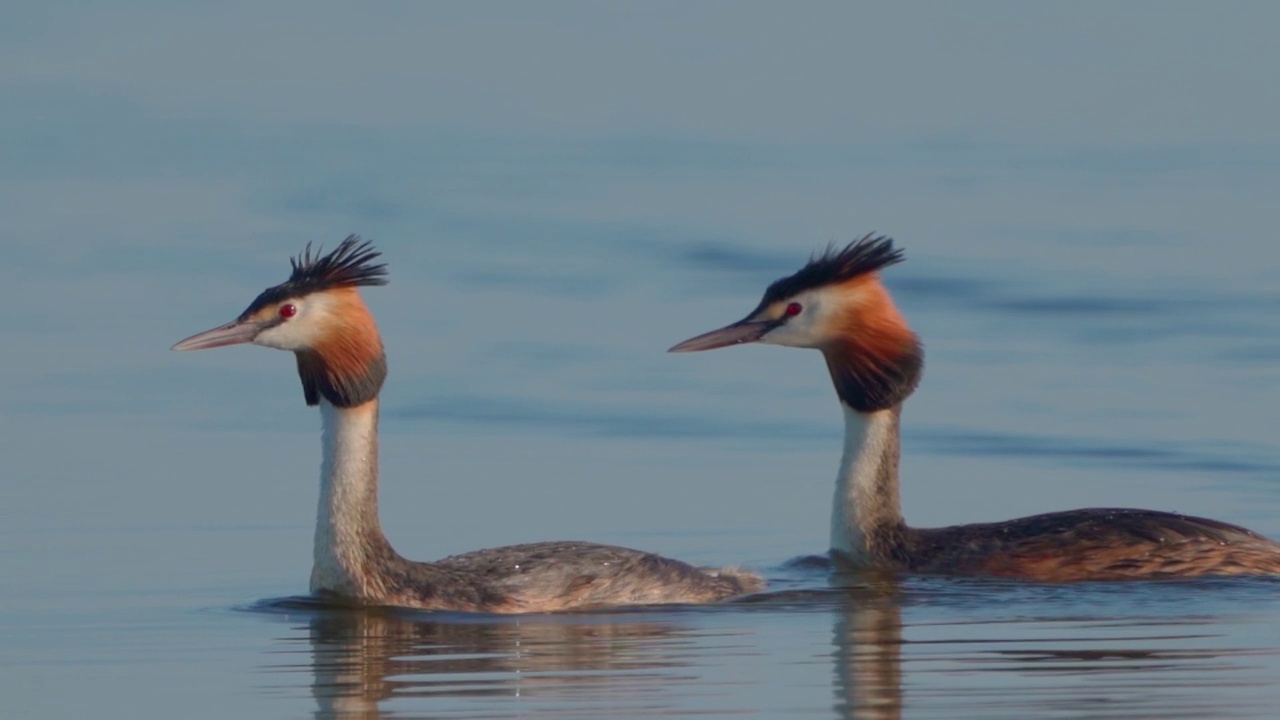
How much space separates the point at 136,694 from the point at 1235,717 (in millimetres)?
4225

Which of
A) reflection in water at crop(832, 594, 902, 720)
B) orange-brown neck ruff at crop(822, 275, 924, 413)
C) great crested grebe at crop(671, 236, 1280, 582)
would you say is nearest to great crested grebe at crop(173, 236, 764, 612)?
reflection in water at crop(832, 594, 902, 720)

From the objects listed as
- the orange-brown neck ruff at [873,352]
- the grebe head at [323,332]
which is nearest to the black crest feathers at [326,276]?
the grebe head at [323,332]

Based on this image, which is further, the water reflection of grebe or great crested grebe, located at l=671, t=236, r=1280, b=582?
great crested grebe, located at l=671, t=236, r=1280, b=582

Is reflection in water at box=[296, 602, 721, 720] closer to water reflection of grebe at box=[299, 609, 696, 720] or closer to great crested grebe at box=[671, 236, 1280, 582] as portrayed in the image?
water reflection of grebe at box=[299, 609, 696, 720]

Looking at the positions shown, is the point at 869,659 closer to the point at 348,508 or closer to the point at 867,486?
the point at 348,508

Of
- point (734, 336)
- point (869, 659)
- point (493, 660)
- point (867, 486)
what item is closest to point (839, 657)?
point (869, 659)

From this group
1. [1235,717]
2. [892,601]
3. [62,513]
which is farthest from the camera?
[62,513]

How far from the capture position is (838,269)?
16.2 m

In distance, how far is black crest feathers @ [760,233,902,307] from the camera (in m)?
16.2

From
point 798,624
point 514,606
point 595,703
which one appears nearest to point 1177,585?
point 798,624

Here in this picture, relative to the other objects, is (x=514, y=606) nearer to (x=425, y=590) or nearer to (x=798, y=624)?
(x=425, y=590)

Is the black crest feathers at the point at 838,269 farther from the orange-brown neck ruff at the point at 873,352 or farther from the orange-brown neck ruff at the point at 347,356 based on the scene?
the orange-brown neck ruff at the point at 347,356

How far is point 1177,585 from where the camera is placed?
15.0 m

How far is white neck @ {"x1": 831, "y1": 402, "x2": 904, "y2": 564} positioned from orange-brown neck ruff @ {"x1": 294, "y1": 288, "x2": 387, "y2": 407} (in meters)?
3.27
